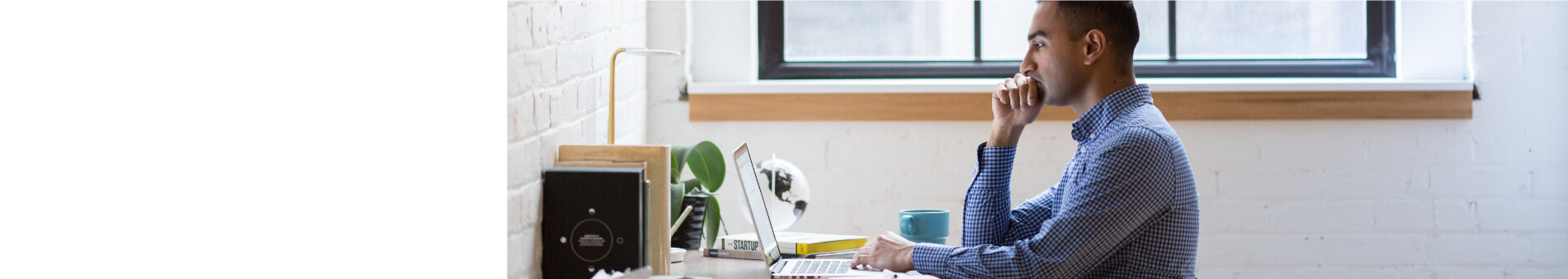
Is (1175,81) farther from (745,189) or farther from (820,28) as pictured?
(745,189)

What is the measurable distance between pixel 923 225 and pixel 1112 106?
37 cm

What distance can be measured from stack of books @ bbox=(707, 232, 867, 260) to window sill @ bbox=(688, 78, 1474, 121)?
700 millimetres

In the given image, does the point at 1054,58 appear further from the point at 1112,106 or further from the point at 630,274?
the point at 630,274

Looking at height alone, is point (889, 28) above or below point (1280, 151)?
above

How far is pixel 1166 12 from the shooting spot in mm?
2588

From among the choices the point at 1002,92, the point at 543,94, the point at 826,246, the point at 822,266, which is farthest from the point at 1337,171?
the point at 543,94

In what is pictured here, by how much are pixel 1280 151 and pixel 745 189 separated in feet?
4.83

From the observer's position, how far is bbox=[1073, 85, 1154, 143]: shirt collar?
4.98 feet

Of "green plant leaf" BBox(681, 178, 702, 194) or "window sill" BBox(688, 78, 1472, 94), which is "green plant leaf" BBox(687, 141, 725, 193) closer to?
"green plant leaf" BBox(681, 178, 702, 194)

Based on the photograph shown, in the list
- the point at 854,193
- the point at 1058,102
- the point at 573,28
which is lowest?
the point at 854,193

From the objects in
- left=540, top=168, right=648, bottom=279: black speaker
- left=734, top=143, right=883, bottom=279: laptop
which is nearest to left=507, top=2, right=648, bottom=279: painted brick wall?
left=540, top=168, right=648, bottom=279: black speaker

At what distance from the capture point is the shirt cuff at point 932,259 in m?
1.49
